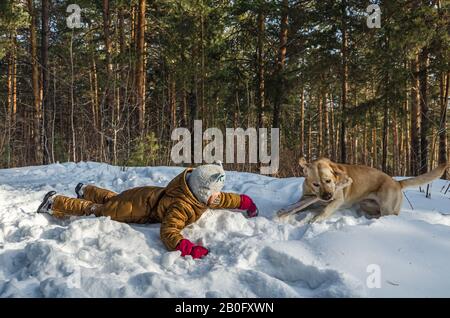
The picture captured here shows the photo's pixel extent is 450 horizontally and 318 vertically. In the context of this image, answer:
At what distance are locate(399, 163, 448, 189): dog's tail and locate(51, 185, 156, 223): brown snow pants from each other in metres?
2.78

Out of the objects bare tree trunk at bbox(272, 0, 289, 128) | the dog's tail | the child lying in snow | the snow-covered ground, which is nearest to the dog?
the dog's tail

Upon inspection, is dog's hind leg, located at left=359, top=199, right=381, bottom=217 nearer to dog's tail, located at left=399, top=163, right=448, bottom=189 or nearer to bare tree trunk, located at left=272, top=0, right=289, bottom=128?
dog's tail, located at left=399, top=163, right=448, bottom=189

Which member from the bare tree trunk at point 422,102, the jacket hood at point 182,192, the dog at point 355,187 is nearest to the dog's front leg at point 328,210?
the dog at point 355,187

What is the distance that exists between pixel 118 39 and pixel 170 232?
1269 centimetres

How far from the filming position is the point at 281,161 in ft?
39.6

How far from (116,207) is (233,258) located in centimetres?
139

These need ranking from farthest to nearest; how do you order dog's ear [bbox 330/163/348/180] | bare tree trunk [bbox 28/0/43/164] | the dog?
1. bare tree trunk [bbox 28/0/43/164]
2. dog's ear [bbox 330/163/348/180]
3. the dog

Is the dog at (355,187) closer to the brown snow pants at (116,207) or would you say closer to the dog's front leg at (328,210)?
the dog's front leg at (328,210)

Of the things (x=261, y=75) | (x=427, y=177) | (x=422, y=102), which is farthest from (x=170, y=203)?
(x=422, y=102)

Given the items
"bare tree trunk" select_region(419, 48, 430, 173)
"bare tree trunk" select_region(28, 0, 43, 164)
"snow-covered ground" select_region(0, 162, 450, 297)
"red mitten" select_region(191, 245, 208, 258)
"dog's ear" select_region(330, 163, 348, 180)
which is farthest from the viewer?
"bare tree trunk" select_region(28, 0, 43, 164)

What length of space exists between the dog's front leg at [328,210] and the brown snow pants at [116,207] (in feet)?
5.46

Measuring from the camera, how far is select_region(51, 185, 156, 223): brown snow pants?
334 centimetres

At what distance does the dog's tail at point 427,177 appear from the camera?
3636 millimetres
